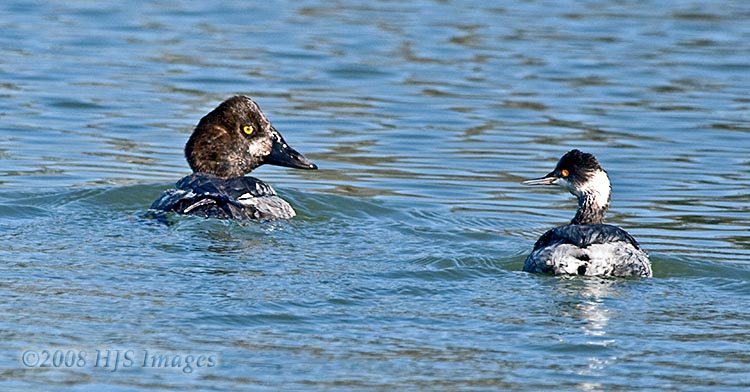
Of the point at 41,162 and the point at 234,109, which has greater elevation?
the point at 234,109

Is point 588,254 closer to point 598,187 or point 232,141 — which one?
point 598,187

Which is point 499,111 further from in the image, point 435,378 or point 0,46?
point 435,378

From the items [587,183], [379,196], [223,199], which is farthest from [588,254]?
[379,196]

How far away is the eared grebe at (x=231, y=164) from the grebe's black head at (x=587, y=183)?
6.69ft

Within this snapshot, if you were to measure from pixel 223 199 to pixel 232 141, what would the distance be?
107 cm

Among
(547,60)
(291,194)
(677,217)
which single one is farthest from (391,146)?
(547,60)

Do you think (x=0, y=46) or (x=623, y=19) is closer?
(x=0, y=46)

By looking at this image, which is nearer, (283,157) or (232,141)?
(232,141)

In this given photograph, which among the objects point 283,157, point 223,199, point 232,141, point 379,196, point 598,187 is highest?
point 598,187

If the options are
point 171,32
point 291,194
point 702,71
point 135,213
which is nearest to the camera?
point 135,213

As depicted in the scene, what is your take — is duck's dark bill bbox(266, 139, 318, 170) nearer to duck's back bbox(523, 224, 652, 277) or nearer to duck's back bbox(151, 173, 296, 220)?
duck's back bbox(151, 173, 296, 220)

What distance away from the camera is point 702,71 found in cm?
1850

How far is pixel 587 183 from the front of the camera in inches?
397

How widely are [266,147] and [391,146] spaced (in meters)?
2.83
